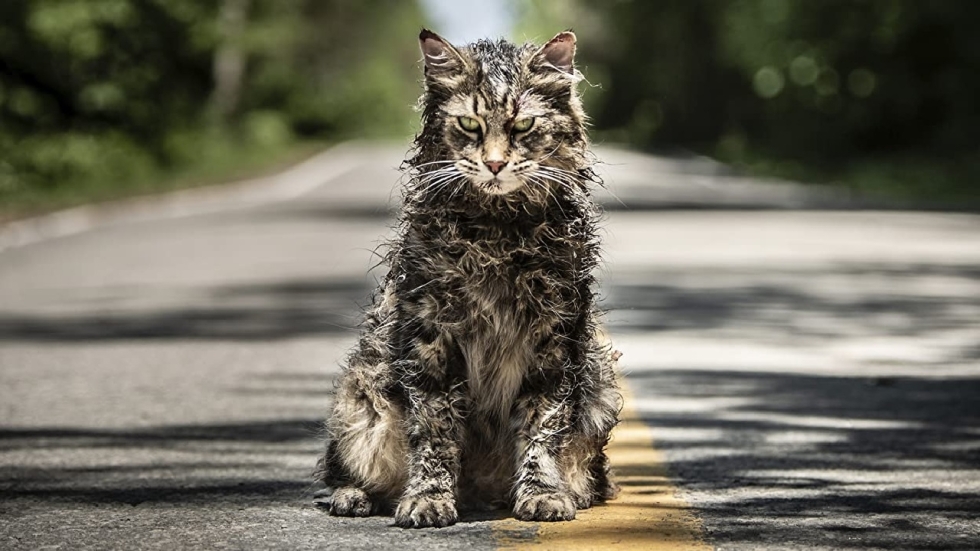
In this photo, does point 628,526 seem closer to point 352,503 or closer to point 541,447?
point 541,447

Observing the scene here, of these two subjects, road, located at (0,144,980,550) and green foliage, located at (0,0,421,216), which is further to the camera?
green foliage, located at (0,0,421,216)

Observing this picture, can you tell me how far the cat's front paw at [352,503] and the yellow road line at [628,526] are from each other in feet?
1.42

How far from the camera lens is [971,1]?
37.0m

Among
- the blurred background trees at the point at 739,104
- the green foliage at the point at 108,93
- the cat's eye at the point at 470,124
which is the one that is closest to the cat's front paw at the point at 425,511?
the cat's eye at the point at 470,124

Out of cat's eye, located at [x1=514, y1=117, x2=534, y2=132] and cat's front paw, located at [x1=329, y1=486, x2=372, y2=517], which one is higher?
cat's eye, located at [x1=514, y1=117, x2=534, y2=132]

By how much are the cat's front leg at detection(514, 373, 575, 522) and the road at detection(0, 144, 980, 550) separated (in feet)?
0.26

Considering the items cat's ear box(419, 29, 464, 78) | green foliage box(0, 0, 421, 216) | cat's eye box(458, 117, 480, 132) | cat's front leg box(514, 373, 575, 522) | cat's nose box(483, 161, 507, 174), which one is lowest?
cat's front leg box(514, 373, 575, 522)

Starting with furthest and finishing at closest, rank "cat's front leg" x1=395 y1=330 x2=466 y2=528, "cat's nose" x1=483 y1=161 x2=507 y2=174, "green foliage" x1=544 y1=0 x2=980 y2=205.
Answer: "green foliage" x1=544 y1=0 x2=980 y2=205 → "cat's front leg" x1=395 y1=330 x2=466 y2=528 → "cat's nose" x1=483 y1=161 x2=507 y2=174

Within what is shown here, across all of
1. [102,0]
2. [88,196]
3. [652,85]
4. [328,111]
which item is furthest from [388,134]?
[88,196]

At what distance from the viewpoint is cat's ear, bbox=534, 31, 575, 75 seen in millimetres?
5297

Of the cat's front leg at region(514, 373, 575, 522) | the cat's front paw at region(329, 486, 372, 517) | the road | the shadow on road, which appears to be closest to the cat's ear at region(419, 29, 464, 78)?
the cat's front leg at region(514, 373, 575, 522)

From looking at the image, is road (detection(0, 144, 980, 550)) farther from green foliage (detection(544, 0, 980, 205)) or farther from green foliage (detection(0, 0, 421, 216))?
green foliage (detection(544, 0, 980, 205))

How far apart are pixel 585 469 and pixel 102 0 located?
35.9 meters

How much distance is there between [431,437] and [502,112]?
1.01 meters
